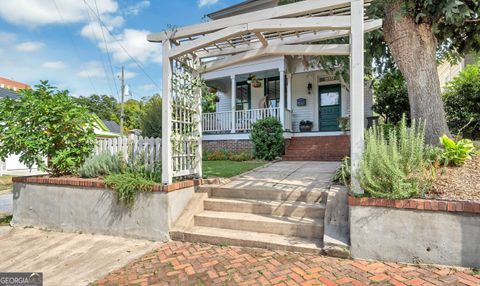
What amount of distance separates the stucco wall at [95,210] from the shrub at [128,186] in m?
0.09

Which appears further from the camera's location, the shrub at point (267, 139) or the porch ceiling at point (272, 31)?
the shrub at point (267, 139)

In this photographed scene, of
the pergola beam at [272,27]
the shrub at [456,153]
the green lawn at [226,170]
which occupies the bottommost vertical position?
the green lawn at [226,170]

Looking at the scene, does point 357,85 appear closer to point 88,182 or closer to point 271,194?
point 271,194

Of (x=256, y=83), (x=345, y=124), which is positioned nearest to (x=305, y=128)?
(x=345, y=124)

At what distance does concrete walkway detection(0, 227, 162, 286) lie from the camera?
10.3ft

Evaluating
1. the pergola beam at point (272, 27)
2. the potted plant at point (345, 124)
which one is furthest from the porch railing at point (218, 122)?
the pergola beam at point (272, 27)

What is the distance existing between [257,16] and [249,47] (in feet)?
2.91

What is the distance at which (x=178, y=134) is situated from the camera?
4.57 metres

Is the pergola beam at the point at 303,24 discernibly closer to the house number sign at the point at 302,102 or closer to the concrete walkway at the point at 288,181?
the concrete walkway at the point at 288,181

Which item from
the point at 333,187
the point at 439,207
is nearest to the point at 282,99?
the point at 333,187

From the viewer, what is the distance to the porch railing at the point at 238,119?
1125cm

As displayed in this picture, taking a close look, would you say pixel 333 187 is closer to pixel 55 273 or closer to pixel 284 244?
pixel 284 244

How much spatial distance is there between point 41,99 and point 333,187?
550 cm

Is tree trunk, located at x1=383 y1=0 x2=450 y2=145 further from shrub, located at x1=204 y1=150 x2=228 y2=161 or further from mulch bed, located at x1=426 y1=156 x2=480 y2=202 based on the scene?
shrub, located at x1=204 y1=150 x2=228 y2=161
